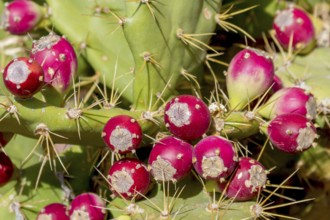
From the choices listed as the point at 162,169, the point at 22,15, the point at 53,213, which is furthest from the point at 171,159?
the point at 22,15

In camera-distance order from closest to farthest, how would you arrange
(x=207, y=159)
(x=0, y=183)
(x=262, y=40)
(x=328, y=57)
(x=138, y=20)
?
(x=207, y=159) → (x=138, y=20) → (x=0, y=183) → (x=328, y=57) → (x=262, y=40)

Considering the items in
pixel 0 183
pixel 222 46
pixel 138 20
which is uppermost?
pixel 138 20

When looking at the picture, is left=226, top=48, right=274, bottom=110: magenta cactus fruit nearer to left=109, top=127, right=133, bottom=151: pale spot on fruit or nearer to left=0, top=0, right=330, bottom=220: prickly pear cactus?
left=0, top=0, right=330, bottom=220: prickly pear cactus

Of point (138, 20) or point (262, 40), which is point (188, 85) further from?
point (262, 40)

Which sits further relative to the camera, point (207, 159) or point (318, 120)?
point (318, 120)

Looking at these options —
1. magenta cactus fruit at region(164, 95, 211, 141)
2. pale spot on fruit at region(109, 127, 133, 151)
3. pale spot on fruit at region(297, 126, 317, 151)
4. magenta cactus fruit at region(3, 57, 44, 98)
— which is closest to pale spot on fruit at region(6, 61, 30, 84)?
magenta cactus fruit at region(3, 57, 44, 98)

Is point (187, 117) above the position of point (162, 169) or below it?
above

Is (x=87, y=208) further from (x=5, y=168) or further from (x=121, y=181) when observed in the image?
(x=5, y=168)

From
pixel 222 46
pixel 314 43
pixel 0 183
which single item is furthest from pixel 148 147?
pixel 314 43
